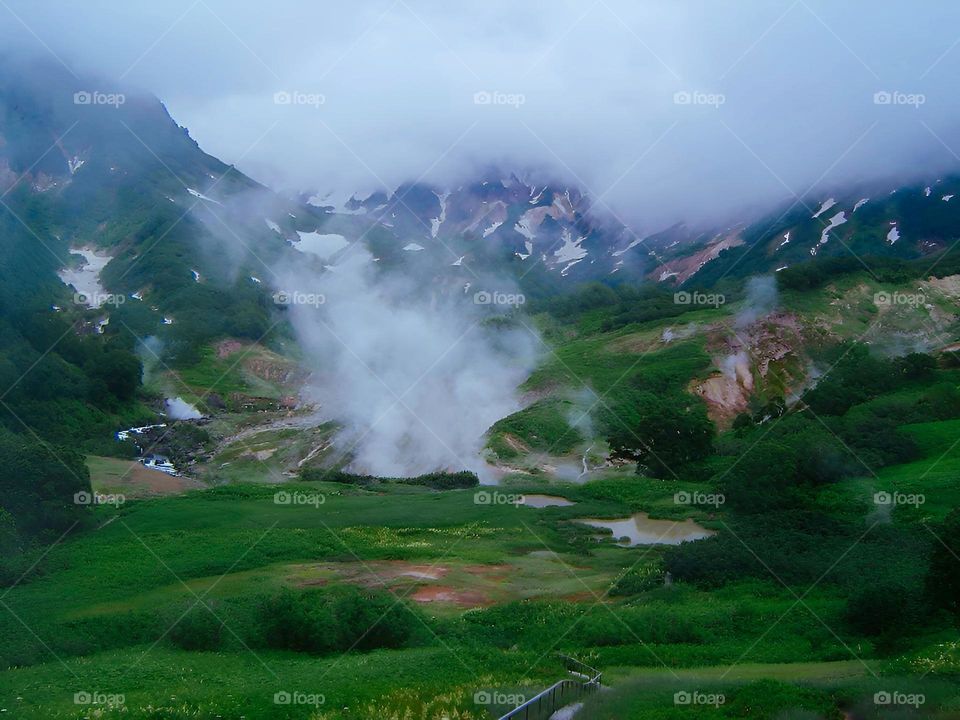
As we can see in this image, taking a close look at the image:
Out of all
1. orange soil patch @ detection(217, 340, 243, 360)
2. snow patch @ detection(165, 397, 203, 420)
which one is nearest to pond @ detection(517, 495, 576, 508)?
snow patch @ detection(165, 397, 203, 420)

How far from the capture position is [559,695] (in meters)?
16.3

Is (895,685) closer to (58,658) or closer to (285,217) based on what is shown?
(58,658)

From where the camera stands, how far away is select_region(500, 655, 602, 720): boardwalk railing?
14.8 meters

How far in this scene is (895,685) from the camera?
625 inches

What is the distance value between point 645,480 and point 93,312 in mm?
80272

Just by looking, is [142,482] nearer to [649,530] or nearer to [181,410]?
[649,530]

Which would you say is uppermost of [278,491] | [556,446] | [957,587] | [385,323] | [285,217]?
[285,217]

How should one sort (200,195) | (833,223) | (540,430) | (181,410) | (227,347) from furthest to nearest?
1. (200,195)
2. (833,223)
3. (227,347)
4. (181,410)
5. (540,430)

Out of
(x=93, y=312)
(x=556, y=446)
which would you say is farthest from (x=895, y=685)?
(x=93, y=312)

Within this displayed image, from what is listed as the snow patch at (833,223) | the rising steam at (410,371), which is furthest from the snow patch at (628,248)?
the rising steam at (410,371)

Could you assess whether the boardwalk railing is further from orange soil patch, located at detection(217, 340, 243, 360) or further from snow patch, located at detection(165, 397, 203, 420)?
orange soil patch, located at detection(217, 340, 243, 360)

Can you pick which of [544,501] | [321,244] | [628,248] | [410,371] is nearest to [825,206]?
[628,248]

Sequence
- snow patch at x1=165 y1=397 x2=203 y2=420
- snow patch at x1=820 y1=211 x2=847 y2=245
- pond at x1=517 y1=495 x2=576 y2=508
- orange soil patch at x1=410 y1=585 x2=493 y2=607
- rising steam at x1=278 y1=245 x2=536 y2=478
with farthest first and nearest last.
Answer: snow patch at x1=820 y1=211 x2=847 y2=245, snow patch at x1=165 y1=397 x2=203 y2=420, rising steam at x1=278 y1=245 x2=536 y2=478, pond at x1=517 y1=495 x2=576 y2=508, orange soil patch at x1=410 y1=585 x2=493 y2=607

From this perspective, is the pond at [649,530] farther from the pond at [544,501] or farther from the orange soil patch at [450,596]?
the orange soil patch at [450,596]
